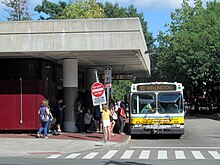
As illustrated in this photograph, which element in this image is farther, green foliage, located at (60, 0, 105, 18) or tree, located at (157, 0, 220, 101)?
green foliage, located at (60, 0, 105, 18)

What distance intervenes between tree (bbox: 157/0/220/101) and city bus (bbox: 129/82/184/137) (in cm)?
2430

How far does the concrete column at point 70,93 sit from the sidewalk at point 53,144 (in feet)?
5.14

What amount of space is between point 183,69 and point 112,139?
29628mm

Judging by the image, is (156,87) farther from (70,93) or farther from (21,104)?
(21,104)

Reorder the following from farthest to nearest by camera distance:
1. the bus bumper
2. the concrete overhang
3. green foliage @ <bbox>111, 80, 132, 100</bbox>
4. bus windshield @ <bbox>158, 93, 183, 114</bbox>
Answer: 1. green foliage @ <bbox>111, 80, 132, 100</bbox>
2. bus windshield @ <bbox>158, 93, 183, 114</bbox>
3. the bus bumper
4. the concrete overhang

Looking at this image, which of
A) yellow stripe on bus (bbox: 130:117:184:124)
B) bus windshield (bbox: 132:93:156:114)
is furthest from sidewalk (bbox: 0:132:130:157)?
bus windshield (bbox: 132:93:156:114)

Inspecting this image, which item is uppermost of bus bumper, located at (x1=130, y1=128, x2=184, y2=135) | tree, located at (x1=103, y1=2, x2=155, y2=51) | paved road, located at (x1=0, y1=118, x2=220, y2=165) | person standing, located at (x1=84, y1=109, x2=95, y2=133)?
tree, located at (x1=103, y1=2, x2=155, y2=51)

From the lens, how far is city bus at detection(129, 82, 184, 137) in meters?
20.8

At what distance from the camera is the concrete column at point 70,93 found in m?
22.9

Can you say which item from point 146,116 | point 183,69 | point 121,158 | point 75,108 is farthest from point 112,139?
point 183,69

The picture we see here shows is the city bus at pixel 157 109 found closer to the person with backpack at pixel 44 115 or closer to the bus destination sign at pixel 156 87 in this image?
the bus destination sign at pixel 156 87

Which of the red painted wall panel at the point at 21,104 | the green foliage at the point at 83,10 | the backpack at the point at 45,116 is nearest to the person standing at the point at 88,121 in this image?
the red painted wall panel at the point at 21,104

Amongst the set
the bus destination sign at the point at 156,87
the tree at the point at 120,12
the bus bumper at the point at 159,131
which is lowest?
the bus bumper at the point at 159,131

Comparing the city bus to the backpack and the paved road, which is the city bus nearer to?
the paved road
